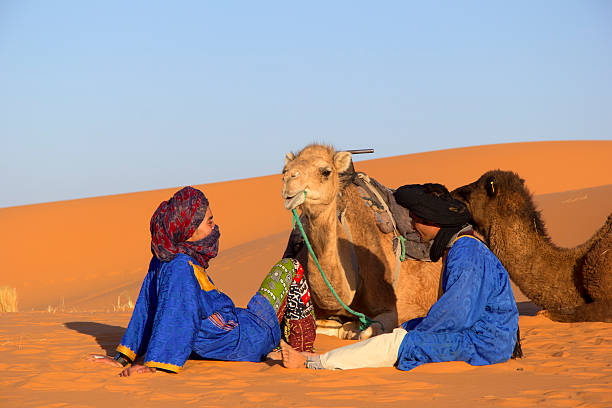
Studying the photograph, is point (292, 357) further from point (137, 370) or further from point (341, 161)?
point (341, 161)

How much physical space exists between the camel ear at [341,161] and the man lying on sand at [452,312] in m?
1.61

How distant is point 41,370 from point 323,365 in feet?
6.85

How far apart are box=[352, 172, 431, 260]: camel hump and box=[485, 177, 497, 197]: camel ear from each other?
1.21 metres

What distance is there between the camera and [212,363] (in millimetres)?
5840

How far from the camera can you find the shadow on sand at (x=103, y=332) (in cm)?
713

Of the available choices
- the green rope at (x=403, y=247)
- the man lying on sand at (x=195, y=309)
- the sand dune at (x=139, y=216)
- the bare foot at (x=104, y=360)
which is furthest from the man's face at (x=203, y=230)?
the sand dune at (x=139, y=216)

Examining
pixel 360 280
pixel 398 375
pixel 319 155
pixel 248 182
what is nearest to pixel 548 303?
pixel 360 280

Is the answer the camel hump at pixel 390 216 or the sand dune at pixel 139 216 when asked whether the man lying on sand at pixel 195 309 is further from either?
the sand dune at pixel 139 216

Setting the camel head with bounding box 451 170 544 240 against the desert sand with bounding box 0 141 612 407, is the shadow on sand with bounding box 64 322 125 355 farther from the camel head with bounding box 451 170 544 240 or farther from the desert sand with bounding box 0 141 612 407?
the camel head with bounding box 451 170 544 240

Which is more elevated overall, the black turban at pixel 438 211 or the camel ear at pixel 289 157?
the camel ear at pixel 289 157

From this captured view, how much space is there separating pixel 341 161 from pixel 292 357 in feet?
6.98

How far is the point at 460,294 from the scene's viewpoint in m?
5.09

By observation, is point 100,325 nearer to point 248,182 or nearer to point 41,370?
point 41,370

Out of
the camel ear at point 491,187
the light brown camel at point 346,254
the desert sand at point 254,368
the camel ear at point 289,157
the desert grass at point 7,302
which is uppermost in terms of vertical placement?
the camel ear at point 289,157
